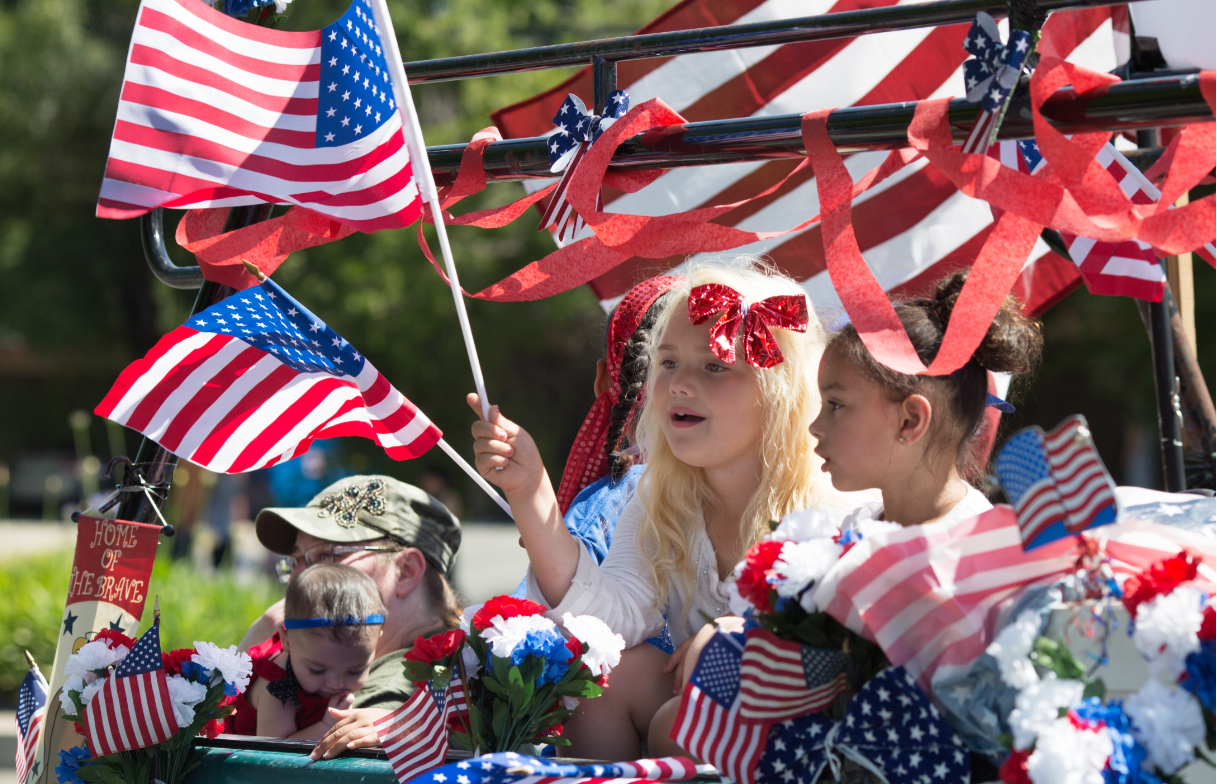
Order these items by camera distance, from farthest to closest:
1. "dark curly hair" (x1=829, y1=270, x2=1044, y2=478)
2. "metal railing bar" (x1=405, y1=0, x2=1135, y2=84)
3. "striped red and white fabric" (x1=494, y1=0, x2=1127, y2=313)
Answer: "striped red and white fabric" (x1=494, y1=0, x2=1127, y2=313) < "dark curly hair" (x1=829, y1=270, x2=1044, y2=478) < "metal railing bar" (x1=405, y1=0, x2=1135, y2=84)

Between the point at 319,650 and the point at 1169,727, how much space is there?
6.92ft

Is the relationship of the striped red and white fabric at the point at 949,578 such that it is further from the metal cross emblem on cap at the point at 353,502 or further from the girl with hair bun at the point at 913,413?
the metal cross emblem on cap at the point at 353,502

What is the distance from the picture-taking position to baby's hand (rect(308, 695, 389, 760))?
2.19 metres

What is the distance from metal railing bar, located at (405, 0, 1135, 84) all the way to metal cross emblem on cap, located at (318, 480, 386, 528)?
1368 millimetres

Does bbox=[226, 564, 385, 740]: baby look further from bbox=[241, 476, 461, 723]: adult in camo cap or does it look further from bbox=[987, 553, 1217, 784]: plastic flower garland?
bbox=[987, 553, 1217, 784]: plastic flower garland

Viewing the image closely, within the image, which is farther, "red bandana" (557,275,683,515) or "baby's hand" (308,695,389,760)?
"red bandana" (557,275,683,515)

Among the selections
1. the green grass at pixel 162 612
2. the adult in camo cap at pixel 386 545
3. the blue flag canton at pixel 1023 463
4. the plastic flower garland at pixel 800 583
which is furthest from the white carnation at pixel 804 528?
the green grass at pixel 162 612

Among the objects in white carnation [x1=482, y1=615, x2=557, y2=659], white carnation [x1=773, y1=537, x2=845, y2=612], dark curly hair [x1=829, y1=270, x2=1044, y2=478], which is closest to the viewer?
white carnation [x1=773, y1=537, x2=845, y2=612]

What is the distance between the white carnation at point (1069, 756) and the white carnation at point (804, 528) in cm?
41

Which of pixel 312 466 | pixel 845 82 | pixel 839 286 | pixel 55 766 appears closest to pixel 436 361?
pixel 312 466

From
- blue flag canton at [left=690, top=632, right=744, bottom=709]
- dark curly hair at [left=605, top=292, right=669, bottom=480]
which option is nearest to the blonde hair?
dark curly hair at [left=605, top=292, right=669, bottom=480]

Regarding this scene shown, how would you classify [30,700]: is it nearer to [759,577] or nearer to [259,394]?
[259,394]

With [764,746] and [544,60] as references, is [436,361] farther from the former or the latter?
[764,746]

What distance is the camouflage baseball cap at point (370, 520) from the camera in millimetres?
3309
